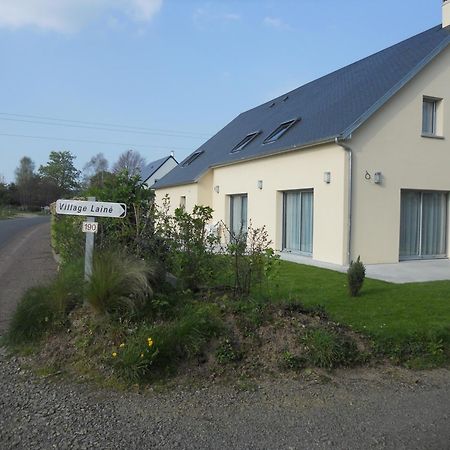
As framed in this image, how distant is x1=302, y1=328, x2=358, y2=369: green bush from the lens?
5.16 metres

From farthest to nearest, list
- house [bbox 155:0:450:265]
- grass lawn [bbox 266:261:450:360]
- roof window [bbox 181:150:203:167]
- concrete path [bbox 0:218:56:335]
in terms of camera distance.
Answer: roof window [bbox 181:150:203:167] → house [bbox 155:0:450:265] → concrete path [bbox 0:218:56:335] → grass lawn [bbox 266:261:450:360]

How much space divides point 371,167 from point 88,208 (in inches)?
349

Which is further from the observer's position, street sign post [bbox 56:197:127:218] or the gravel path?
street sign post [bbox 56:197:127:218]

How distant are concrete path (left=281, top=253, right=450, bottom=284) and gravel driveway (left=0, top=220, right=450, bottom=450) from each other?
5.82 meters

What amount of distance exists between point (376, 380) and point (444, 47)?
39.0 ft

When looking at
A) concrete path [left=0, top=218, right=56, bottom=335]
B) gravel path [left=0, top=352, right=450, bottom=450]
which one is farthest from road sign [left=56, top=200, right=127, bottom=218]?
gravel path [left=0, top=352, right=450, bottom=450]

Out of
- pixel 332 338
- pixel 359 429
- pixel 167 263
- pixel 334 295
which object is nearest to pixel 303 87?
pixel 334 295

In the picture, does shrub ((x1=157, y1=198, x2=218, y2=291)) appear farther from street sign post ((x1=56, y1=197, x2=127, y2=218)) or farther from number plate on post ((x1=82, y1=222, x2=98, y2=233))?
number plate on post ((x1=82, y1=222, x2=98, y2=233))

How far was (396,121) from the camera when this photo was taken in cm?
1335

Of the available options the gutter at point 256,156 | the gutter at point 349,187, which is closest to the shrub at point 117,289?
the gutter at point 349,187

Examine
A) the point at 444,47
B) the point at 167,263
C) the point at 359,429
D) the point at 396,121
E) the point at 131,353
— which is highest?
the point at 444,47

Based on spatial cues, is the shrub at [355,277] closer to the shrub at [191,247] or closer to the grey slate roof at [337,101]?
the shrub at [191,247]

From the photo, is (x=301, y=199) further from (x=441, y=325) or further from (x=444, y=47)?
(x=441, y=325)

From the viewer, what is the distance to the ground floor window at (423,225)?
1398cm
